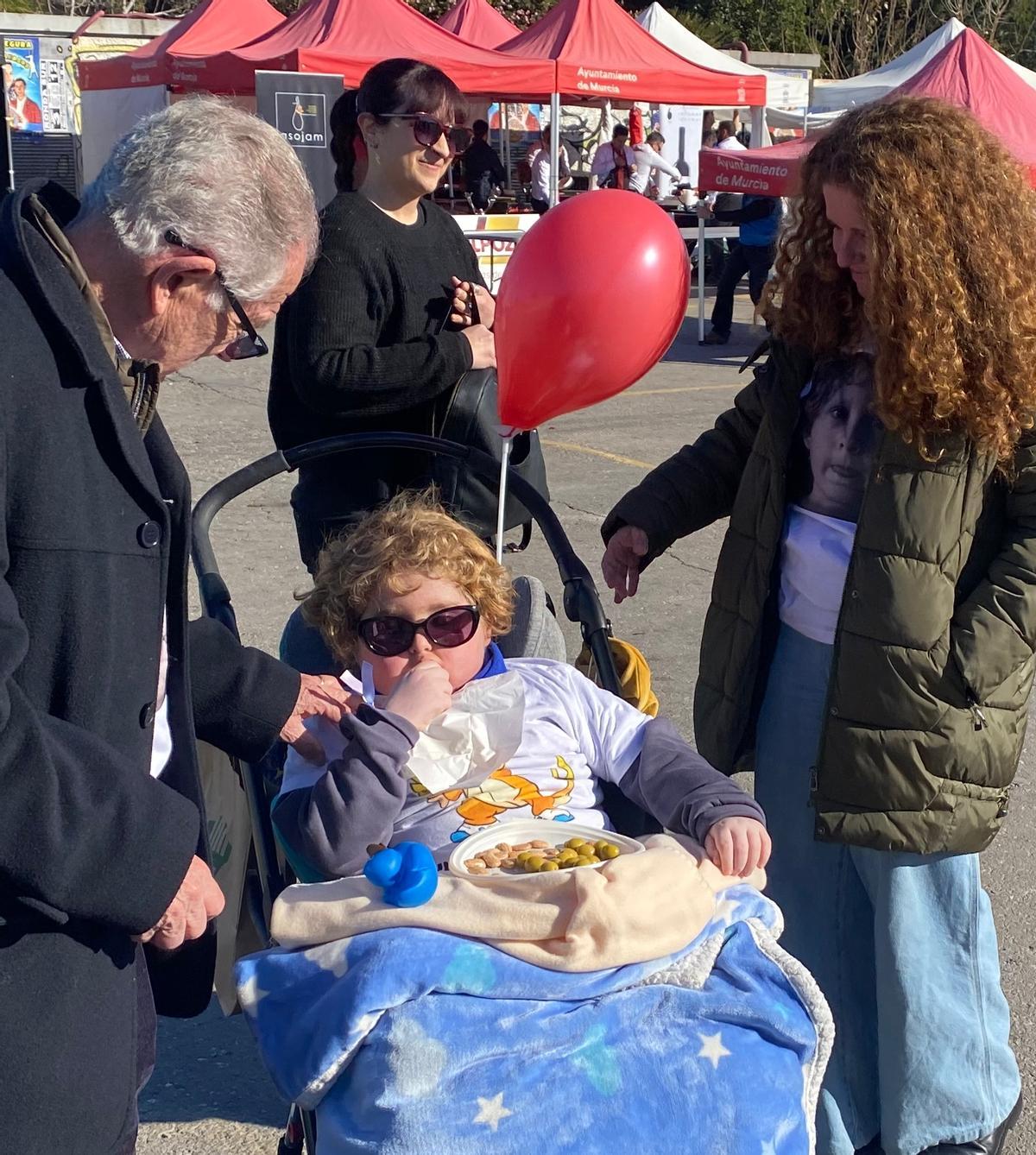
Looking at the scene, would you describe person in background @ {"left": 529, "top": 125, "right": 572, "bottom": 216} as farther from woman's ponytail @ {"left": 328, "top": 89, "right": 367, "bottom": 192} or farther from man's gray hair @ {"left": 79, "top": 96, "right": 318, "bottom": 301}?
man's gray hair @ {"left": 79, "top": 96, "right": 318, "bottom": 301}

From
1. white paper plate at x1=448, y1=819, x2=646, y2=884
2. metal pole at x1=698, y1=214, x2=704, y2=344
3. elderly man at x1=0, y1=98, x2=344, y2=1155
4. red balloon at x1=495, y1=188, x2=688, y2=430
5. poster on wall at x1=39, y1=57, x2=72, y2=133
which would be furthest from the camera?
poster on wall at x1=39, y1=57, x2=72, y2=133

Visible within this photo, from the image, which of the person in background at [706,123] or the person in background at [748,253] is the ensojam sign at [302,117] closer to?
the person in background at [748,253]

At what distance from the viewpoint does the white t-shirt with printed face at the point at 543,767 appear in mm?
2418

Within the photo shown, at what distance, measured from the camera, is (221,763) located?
2826 millimetres

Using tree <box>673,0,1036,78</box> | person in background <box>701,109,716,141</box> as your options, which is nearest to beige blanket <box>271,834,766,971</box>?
person in background <box>701,109,716,141</box>

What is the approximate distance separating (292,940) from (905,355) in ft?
4.53

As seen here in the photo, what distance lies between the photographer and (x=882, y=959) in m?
2.61

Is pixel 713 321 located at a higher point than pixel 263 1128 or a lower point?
lower

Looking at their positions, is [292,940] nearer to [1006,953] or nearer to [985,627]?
[985,627]

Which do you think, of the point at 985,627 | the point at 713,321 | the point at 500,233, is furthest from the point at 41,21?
the point at 985,627

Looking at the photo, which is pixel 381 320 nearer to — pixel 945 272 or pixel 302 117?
pixel 945 272

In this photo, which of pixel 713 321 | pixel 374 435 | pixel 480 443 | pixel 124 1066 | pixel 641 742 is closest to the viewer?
pixel 124 1066

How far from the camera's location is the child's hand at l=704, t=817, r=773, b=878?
7.33ft

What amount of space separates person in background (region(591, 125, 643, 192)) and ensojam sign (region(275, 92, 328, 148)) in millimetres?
5799
